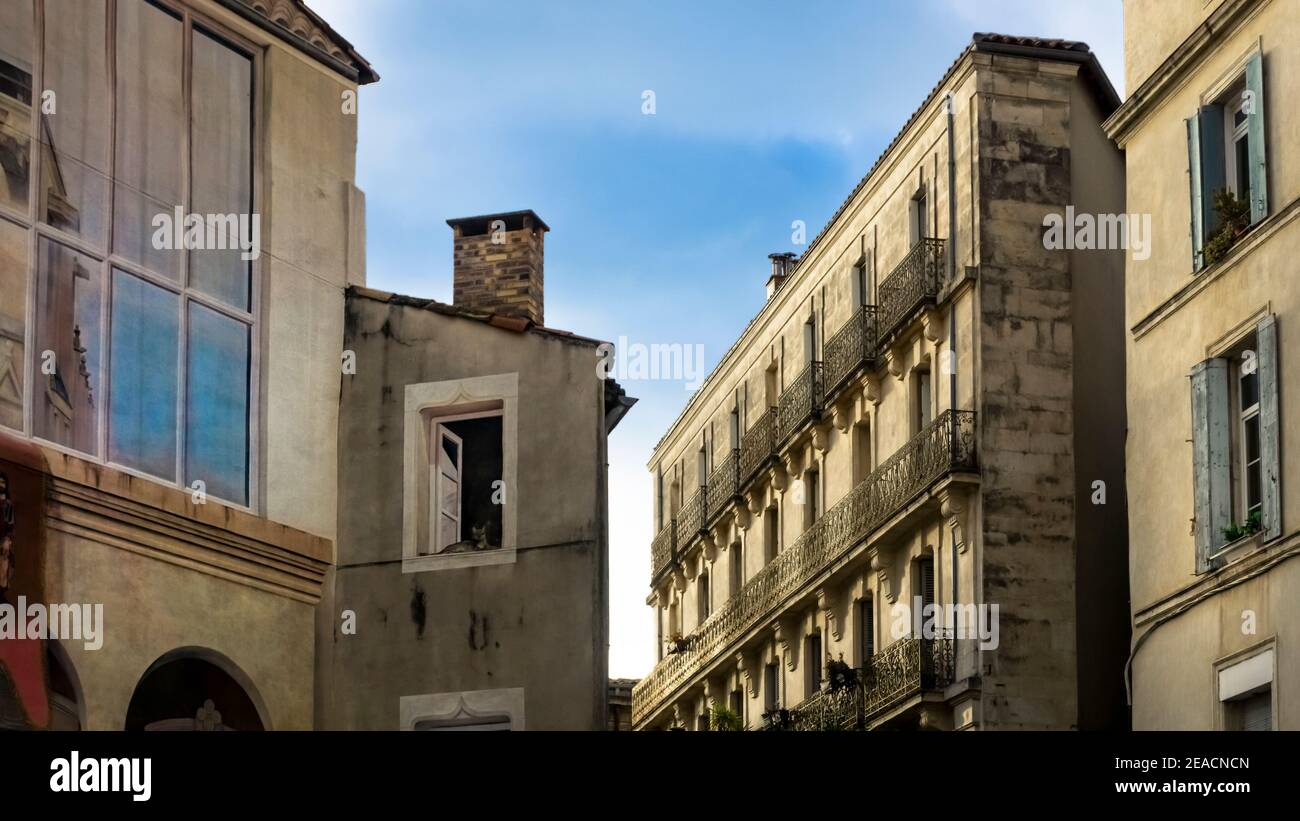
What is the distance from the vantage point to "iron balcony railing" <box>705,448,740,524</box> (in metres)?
51.0

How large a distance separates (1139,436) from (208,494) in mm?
11120

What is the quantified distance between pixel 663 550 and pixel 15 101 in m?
36.3

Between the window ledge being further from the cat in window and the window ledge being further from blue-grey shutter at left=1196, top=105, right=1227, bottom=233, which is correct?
blue-grey shutter at left=1196, top=105, right=1227, bottom=233

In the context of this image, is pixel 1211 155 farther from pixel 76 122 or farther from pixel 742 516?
pixel 742 516

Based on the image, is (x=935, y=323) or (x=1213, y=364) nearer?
(x=1213, y=364)

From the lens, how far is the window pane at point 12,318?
876 inches

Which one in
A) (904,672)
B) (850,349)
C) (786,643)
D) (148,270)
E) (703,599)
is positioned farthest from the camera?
(703,599)

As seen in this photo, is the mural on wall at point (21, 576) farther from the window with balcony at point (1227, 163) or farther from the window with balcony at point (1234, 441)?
the window with balcony at point (1227, 163)

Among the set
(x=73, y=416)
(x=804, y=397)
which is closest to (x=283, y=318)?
(x=73, y=416)

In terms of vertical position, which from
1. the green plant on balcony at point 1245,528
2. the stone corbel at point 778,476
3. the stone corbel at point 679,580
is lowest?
the green plant on balcony at point 1245,528

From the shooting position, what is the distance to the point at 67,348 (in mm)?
23047

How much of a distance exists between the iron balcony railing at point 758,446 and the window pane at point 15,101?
26.3 m

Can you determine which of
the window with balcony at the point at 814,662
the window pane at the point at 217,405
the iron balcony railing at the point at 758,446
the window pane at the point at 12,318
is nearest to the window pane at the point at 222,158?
the window pane at the point at 217,405

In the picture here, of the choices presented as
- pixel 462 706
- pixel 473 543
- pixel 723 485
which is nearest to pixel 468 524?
pixel 473 543
